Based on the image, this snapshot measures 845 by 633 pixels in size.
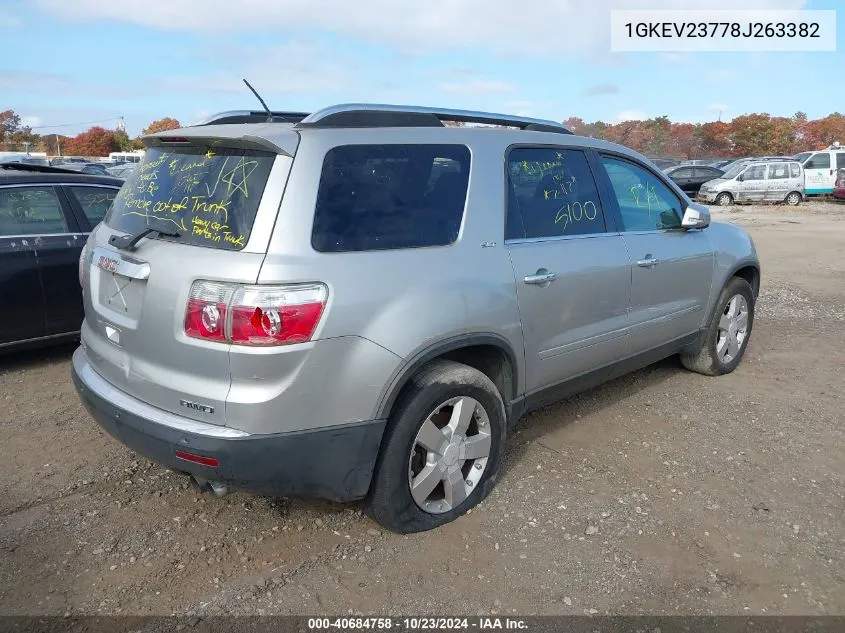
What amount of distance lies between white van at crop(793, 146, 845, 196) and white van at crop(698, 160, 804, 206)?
1200 millimetres

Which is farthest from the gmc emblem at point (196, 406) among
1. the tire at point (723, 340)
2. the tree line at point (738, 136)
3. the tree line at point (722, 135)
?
the tree line at point (738, 136)

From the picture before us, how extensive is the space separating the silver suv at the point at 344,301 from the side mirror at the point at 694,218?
1068 millimetres

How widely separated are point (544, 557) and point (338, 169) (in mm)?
1881

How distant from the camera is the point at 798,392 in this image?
16.4 feet

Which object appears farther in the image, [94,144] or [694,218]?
[94,144]

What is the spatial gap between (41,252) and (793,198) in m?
24.0

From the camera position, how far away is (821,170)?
24078 mm

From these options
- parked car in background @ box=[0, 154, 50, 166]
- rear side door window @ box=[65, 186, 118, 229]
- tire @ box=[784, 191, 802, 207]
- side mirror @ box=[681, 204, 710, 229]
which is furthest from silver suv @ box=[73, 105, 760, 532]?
tire @ box=[784, 191, 802, 207]

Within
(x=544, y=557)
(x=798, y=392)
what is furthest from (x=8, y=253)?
(x=798, y=392)

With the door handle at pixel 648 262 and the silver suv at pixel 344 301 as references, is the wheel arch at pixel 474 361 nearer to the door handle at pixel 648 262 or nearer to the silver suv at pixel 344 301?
the silver suv at pixel 344 301

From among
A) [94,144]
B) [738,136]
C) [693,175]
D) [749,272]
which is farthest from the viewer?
[94,144]

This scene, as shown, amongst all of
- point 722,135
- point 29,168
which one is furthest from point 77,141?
point 29,168

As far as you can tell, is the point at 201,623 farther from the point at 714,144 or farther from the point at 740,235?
the point at 714,144

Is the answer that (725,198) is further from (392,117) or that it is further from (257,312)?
(257,312)
